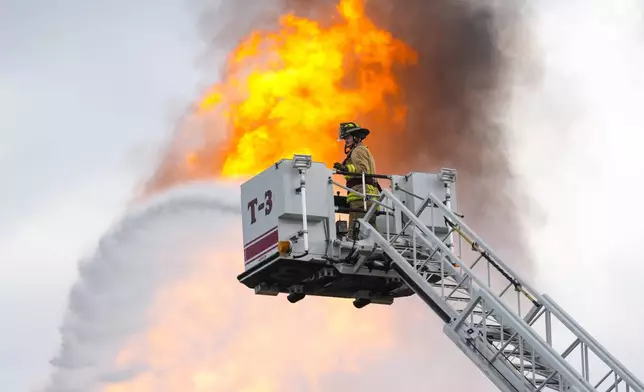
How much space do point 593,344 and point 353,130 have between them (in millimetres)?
8974

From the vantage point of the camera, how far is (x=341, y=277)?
3816 cm

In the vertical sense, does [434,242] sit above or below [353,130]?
below

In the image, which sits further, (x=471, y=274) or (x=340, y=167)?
(x=340, y=167)

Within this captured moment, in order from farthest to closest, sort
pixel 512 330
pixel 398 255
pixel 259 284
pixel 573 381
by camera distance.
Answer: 1. pixel 259 284
2. pixel 398 255
3. pixel 512 330
4. pixel 573 381

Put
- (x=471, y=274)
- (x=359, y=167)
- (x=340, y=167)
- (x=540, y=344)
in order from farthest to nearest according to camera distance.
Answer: (x=359, y=167)
(x=340, y=167)
(x=471, y=274)
(x=540, y=344)

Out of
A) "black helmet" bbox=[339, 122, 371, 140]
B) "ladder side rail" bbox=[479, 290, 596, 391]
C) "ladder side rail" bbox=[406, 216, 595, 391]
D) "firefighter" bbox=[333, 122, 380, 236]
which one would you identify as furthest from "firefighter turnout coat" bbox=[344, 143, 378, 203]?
"ladder side rail" bbox=[479, 290, 596, 391]

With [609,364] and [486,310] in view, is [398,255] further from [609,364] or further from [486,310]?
[609,364]

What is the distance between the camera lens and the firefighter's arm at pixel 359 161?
3891cm

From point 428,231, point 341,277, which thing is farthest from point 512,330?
point 341,277

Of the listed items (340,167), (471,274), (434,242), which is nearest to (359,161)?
(340,167)

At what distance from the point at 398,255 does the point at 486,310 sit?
2884 millimetres

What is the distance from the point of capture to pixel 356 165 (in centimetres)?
3909

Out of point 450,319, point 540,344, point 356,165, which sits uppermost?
point 356,165

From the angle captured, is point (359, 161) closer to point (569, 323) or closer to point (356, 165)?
point (356, 165)
